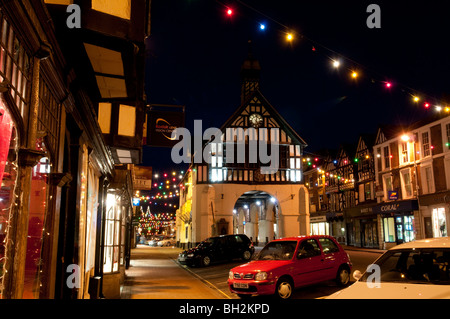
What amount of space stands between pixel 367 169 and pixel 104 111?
3406 cm

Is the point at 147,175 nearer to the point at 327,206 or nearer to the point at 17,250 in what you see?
the point at 17,250

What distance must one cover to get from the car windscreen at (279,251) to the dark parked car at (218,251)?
1079cm

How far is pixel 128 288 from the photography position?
44.0ft

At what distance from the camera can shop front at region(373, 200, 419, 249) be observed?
103 ft

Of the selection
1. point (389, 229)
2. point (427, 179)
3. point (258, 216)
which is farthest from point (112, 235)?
point (258, 216)

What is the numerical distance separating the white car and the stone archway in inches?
1161

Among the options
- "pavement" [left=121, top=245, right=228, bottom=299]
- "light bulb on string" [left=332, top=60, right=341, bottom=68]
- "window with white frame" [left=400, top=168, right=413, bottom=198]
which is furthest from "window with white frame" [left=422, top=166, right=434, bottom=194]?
"pavement" [left=121, top=245, right=228, bottom=299]

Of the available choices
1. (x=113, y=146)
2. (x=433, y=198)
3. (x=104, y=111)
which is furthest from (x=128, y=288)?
(x=433, y=198)

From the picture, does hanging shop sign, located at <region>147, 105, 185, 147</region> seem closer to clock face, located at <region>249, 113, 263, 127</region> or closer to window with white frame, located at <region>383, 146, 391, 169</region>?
clock face, located at <region>249, 113, 263, 127</region>

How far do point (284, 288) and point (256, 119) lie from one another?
26.4 m

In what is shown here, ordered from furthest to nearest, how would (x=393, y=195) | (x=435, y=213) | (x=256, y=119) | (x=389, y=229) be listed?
(x=256, y=119)
(x=389, y=229)
(x=393, y=195)
(x=435, y=213)

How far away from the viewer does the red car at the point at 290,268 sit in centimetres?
1013

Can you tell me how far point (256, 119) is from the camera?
1400 inches

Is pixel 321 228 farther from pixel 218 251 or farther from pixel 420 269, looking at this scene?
pixel 420 269
